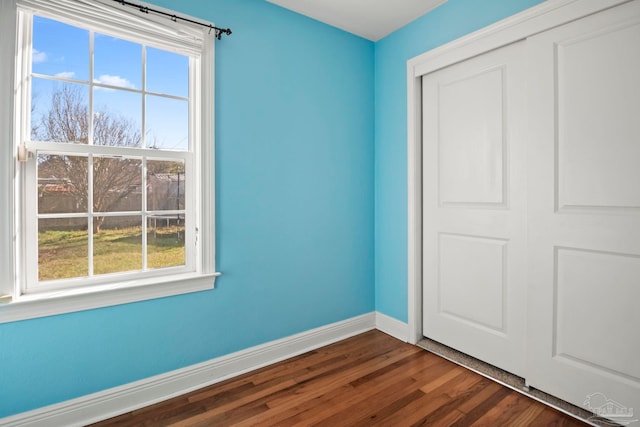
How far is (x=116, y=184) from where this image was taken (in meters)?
1.92

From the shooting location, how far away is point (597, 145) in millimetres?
1726

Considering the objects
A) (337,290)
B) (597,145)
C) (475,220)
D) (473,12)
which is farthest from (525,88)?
(337,290)

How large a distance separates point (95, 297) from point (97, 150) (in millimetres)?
825

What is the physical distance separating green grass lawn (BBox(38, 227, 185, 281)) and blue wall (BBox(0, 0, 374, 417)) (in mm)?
241

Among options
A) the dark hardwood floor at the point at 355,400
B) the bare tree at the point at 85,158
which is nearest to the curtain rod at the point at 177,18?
the bare tree at the point at 85,158

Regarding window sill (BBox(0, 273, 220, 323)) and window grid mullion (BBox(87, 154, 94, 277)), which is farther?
window grid mullion (BBox(87, 154, 94, 277))

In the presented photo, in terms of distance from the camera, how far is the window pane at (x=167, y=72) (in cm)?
203

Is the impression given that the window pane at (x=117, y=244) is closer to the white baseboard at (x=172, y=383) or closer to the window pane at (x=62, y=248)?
the window pane at (x=62, y=248)

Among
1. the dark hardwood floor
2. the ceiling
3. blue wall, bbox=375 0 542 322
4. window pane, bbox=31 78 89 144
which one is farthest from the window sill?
the ceiling

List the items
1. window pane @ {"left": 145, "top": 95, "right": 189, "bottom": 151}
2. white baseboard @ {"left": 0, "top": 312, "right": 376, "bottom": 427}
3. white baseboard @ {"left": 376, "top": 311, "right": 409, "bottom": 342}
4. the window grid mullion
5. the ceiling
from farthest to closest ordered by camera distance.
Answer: white baseboard @ {"left": 376, "top": 311, "right": 409, "bottom": 342}
the ceiling
window pane @ {"left": 145, "top": 95, "right": 189, "bottom": 151}
the window grid mullion
white baseboard @ {"left": 0, "top": 312, "right": 376, "bottom": 427}

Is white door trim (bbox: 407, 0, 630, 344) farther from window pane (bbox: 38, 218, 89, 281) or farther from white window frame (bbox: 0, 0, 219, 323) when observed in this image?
window pane (bbox: 38, 218, 89, 281)

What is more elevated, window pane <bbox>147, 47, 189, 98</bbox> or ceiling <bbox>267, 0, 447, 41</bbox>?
ceiling <bbox>267, 0, 447, 41</bbox>

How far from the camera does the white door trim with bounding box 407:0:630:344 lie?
183cm

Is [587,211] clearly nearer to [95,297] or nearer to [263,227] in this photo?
[263,227]
